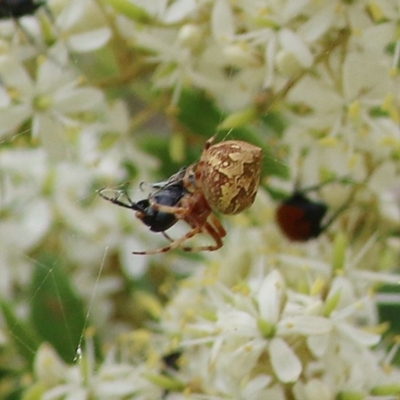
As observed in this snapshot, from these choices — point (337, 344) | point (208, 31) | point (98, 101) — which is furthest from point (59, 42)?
point (337, 344)

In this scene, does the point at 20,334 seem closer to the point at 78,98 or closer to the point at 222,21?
the point at 78,98

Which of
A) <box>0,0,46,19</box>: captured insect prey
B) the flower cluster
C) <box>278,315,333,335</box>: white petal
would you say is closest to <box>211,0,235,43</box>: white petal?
the flower cluster

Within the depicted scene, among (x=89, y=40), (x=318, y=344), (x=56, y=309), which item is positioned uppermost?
(x=89, y=40)

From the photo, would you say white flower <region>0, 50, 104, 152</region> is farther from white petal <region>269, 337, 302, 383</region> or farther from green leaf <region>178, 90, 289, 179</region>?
white petal <region>269, 337, 302, 383</region>

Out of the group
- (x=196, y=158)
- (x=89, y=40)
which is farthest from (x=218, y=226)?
(x=89, y=40)

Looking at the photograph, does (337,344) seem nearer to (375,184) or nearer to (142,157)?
(375,184)

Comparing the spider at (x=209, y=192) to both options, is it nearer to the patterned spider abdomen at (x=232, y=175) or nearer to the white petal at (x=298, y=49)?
the patterned spider abdomen at (x=232, y=175)
